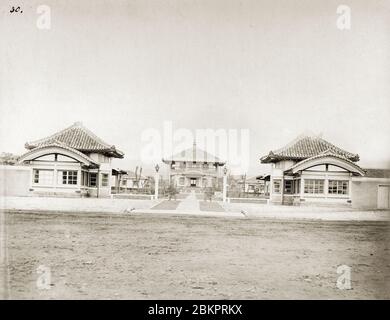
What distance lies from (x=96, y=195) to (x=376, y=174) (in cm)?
1080

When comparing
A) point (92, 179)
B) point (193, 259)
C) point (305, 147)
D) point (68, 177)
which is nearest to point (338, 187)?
point (305, 147)

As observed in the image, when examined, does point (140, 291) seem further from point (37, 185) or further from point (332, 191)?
point (37, 185)

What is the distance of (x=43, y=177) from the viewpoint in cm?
1331

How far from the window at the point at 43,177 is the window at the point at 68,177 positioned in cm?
91

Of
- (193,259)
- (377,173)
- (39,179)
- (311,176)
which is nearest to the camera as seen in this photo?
(193,259)

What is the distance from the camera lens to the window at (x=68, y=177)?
14.8 m

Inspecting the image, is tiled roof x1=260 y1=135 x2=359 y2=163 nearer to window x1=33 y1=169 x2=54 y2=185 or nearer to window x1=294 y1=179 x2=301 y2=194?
window x1=294 y1=179 x2=301 y2=194

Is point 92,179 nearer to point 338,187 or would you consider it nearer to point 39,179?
point 39,179

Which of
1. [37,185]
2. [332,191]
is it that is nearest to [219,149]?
[332,191]

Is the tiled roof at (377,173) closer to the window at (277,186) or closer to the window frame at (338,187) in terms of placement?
the window frame at (338,187)

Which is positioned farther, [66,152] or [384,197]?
[66,152]

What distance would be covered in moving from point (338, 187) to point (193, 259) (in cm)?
666

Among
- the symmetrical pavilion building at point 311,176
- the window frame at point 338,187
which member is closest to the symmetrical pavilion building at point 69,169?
the symmetrical pavilion building at point 311,176
